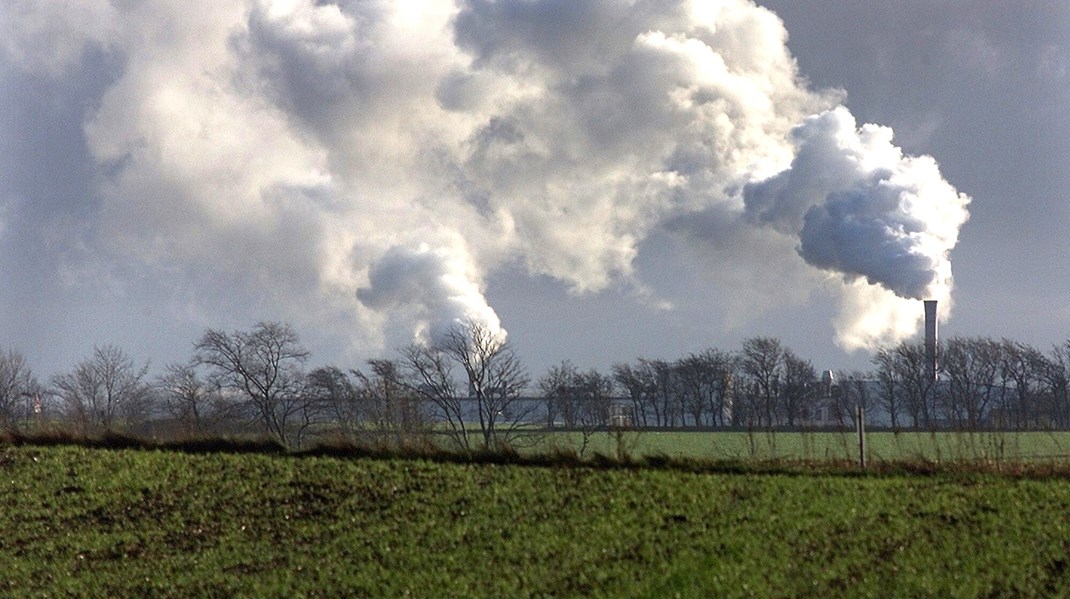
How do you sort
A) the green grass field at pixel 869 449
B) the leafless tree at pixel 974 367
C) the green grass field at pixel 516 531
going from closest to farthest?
the green grass field at pixel 516 531 < the green grass field at pixel 869 449 < the leafless tree at pixel 974 367

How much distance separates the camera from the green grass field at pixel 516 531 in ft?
32.4

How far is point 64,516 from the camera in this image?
1427 centimetres

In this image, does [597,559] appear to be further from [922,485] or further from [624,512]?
[922,485]

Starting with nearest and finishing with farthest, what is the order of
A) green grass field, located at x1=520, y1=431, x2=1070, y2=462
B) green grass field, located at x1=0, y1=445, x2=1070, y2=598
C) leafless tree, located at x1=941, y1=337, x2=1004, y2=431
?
green grass field, located at x1=0, y1=445, x2=1070, y2=598
green grass field, located at x1=520, y1=431, x2=1070, y2=462
leafless tree, located at x1=941, y1=337, x2=1004, y2=431

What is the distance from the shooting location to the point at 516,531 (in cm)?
1202

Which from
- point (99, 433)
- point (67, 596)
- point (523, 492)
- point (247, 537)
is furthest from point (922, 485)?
point (99, 433)

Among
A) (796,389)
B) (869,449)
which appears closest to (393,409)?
(869,449)

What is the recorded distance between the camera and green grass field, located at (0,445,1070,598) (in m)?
9.88

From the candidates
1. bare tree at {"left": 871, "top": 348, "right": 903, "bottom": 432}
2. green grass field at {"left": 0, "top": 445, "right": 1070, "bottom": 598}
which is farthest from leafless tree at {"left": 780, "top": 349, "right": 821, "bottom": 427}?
green grass field at {"left": 0, "top": 445, "right": 1070, "bottom": 598}

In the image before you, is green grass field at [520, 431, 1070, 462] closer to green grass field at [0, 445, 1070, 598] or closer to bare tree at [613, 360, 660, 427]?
green grass field at [0, 445, 1070, 598]

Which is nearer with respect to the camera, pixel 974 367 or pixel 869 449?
pixel 869 449

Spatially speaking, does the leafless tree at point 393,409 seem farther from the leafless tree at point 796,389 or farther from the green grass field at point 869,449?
the leafless tree at point 796,389

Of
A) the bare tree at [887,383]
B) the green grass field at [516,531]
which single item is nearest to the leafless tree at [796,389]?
the bare tree at [887,383]

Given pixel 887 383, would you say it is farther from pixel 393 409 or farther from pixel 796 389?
pixel 393 409
